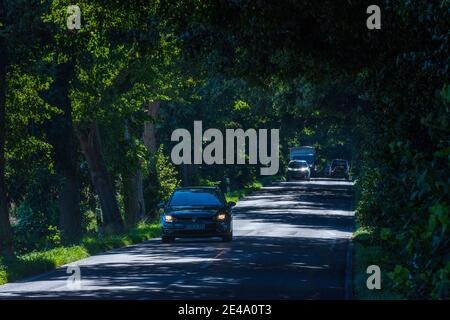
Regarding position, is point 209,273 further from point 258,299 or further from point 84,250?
point 84,250

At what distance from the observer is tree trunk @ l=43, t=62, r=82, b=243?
3500 cm

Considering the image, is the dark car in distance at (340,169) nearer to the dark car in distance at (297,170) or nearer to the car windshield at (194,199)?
the dark car in distance at (297,170)

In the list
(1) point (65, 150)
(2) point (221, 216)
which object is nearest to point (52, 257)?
(2) point (221, 216)

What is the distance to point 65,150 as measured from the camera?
36.7 m

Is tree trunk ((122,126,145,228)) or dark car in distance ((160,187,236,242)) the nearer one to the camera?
dark car in distance ((160,187,236,242))

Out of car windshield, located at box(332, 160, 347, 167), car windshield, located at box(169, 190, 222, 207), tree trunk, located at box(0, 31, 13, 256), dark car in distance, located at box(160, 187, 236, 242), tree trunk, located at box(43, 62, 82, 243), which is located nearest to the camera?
tree trunk, located at box(0, 31, 13, 256)

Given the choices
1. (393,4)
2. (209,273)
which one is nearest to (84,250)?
(209,273)

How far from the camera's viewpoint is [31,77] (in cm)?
3091

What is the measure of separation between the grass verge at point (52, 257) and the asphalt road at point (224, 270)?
0.43 metres

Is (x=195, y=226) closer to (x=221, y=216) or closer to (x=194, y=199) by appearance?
(x=221, y=216)

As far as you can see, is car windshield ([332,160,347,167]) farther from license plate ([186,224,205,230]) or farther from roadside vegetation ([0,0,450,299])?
license plate ([186,224,205,230])

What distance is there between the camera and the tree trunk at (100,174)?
136ft

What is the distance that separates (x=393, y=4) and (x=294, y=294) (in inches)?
185

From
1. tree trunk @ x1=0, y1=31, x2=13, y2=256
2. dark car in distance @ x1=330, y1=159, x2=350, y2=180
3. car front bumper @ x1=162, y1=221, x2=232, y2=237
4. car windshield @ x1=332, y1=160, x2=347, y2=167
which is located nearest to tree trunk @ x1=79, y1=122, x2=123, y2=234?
car front bumper @ x1=162, y1=221, x2=232, y2=237
